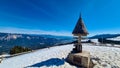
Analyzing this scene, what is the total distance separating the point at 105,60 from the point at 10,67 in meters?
12.0

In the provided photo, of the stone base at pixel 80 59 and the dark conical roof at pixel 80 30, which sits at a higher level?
the dark conical roof at pixel 80 30

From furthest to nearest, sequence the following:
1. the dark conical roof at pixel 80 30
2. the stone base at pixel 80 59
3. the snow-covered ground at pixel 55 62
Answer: the dark conical roof at pixel 80 30 → the stone base at pixel 80 59 → the snow-covered ground at pixel 55 62

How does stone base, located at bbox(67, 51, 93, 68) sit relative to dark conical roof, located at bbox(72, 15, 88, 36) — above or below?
below

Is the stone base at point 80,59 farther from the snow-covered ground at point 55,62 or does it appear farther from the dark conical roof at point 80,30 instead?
the dark conical roof at point 80,30

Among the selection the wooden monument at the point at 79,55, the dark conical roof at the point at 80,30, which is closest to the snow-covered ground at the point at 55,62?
the wooden monument at the point at 79,55

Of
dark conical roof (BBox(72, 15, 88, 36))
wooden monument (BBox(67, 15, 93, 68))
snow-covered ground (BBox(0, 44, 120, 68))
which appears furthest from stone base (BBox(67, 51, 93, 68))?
dark conical roof (BBox(72, 15, 88, 36))

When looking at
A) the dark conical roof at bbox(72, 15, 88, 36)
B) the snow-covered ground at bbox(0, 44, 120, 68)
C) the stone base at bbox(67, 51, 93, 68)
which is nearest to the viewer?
the snow-covered ground at bbox(0, 44, 120, 68)

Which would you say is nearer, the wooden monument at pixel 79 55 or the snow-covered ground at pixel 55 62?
the snow-covered ground at pixel 55 62

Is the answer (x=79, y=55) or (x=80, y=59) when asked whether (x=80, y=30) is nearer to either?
(x=79, y=55)

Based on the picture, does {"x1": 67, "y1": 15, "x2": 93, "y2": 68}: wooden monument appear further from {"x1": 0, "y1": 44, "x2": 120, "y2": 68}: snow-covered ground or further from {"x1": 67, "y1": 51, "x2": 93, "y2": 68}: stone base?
{"x1": 0, "y1": 44, "x2": 120, "y2": 68}: snow-covered ground

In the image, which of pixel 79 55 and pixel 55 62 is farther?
pixel 79 55

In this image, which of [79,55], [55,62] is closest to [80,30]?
[79,55]

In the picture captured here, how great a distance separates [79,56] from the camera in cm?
1462

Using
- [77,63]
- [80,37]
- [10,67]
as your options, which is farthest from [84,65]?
[10,67]
